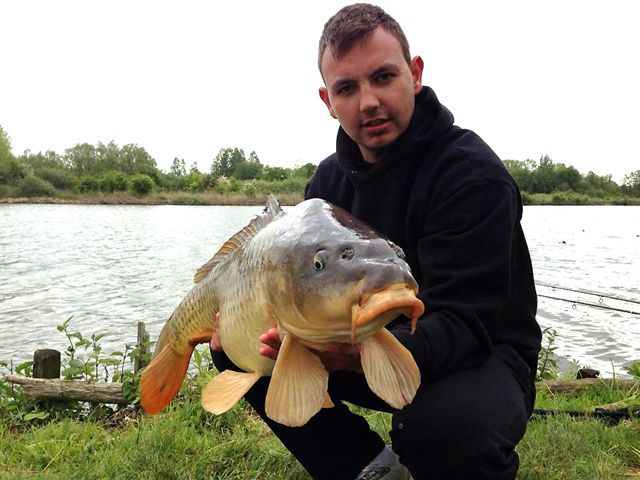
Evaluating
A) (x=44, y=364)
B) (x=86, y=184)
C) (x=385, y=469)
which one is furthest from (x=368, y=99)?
(x=86, y=184)

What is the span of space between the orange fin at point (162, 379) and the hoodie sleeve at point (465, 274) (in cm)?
97

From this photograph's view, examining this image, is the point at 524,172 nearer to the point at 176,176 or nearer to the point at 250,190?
the point at 250,190

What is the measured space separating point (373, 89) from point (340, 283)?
0.95 m

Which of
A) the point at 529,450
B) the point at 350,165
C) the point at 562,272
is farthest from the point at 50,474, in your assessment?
the point at 562,272

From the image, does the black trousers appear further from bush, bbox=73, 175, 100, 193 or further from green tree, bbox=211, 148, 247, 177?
green tree, bbox=211, 148, 247, 177

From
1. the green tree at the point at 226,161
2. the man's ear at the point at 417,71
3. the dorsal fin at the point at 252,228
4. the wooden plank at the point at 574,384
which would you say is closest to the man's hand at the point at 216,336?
the dorsal fin at the point at 252,228

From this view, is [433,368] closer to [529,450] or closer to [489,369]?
[489,369]

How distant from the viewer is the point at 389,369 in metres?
1.24

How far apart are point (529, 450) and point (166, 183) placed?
60.4 m

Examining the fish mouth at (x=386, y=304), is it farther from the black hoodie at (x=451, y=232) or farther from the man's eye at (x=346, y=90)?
the man's eye at (x=346, y=90)

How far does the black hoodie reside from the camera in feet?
5.38

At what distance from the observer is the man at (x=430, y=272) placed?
5.29 feet

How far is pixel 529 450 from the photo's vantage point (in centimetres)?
241

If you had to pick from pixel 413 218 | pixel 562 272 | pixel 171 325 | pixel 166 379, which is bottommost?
pixel 562 272
